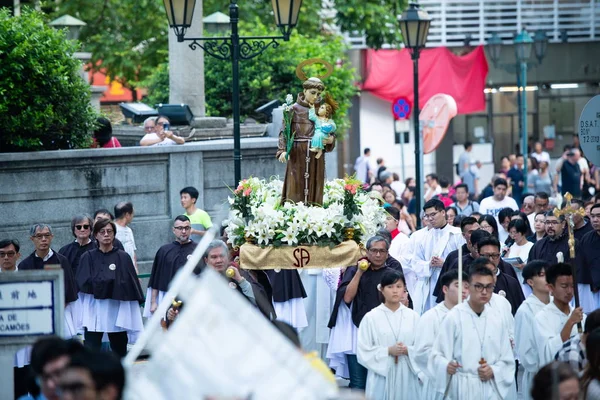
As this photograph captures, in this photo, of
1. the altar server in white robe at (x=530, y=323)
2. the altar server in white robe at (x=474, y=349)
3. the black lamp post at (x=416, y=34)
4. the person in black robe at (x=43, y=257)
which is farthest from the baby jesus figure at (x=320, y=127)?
the black lamp post at (x=416, y=34)

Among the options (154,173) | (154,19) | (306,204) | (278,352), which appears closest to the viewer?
(278,352)

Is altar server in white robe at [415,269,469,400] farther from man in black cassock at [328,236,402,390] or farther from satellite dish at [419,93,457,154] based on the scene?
satellite dish at [419,93,457,154]

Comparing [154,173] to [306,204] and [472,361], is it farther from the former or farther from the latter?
[472,361]

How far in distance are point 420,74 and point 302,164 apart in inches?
967

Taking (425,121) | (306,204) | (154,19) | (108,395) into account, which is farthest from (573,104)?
(108,395)

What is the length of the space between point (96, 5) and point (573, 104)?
18.2m

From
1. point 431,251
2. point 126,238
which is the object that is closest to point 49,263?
point 126,238

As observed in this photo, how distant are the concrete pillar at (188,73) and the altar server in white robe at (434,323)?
410 inches

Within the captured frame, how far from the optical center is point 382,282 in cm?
1038

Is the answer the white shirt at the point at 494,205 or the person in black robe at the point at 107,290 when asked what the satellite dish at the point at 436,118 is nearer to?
the white shirt at the point at 494,205

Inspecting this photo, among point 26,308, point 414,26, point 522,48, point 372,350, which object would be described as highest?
point 522,48

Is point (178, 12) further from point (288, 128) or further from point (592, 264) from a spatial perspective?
point (592, 264)

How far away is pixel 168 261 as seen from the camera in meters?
13.0

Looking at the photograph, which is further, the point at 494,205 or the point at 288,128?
the point at 494,205
